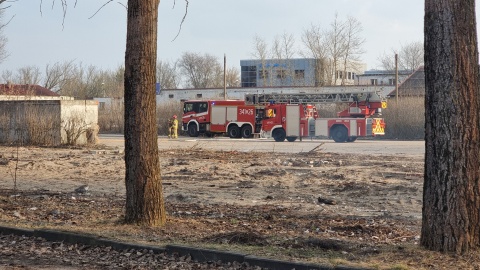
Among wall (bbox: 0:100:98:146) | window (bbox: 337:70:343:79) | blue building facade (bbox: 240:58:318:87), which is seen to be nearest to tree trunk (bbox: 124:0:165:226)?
wall (bbox: 0:100:98:146)

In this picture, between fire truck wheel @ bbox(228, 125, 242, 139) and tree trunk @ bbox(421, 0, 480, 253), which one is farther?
fire truck wheel @ bbox(228, 125, 242, 139)

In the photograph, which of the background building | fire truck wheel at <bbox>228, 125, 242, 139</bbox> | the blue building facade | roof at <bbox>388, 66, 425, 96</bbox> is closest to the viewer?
fire truck wheel at <bbox>228, 125, 242, 139</bbox>

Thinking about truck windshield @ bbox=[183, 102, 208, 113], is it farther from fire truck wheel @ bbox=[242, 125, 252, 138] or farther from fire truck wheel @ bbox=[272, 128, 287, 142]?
fire truck wheel @ bbox=[272, 128, 287, 142]

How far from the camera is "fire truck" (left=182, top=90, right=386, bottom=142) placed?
46250 mm

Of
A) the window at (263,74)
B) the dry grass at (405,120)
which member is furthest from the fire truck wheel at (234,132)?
the window at (263,74)

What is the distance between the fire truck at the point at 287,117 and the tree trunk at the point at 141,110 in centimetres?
3652

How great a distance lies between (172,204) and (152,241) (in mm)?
4449

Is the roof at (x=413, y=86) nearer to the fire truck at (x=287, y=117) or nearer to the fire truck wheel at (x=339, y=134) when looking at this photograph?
the fire truck at (x=287, y=117)

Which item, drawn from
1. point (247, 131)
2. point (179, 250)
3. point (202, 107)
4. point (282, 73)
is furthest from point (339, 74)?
point (179, 250)

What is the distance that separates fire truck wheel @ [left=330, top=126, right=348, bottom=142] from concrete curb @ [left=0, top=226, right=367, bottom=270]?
3695 cm

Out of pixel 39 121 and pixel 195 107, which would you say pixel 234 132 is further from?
pixel 39 121

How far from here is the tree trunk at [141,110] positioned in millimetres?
10016

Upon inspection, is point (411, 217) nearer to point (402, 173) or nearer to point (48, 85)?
point (402, 173)

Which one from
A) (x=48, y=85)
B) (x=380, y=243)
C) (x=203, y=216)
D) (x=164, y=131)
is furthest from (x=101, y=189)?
(x=48, y=85)
